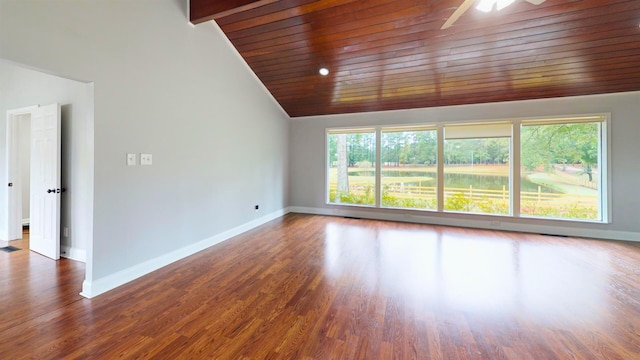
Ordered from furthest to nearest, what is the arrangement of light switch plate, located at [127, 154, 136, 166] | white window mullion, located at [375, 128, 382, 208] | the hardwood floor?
white window mullion, located at [375, 128, 382, 208], light switch plate, located at [127, 154, 136, 166], the hardwood floor

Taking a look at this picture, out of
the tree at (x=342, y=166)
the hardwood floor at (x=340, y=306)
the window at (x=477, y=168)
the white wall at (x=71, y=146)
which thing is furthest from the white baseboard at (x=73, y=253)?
the window at (x=477, y=168)

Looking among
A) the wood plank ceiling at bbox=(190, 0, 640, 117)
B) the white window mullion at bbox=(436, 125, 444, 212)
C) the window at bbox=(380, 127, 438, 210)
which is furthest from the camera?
the window at bbox=(380, 127, 438, 210)

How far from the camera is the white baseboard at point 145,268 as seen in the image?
2.43m

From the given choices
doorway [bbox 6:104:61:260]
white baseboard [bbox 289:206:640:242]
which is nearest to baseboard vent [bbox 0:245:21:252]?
doorway [bbox 6:104:61:260]

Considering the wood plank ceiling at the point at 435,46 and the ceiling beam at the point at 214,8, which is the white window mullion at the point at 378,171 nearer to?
the wood plank ceiling at the point at 435,46

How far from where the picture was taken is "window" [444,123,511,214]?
5051 mm

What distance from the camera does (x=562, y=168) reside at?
4.69m

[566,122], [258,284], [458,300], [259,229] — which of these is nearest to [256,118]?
[259,229]

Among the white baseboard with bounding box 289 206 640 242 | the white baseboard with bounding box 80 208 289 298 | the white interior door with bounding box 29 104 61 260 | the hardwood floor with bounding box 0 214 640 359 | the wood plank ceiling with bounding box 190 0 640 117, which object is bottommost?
the hardwood floor with bounding box 0 214 640 359

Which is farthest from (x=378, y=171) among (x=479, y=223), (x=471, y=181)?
(x=479, y=223)

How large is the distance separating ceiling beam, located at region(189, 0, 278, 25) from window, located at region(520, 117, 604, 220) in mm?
5269

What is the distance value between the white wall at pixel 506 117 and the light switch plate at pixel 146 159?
387cm

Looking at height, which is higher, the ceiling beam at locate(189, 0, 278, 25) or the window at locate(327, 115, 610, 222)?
the ceiling beam at locate(189, 0, 278, 25)

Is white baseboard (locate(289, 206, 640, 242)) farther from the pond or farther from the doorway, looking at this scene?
the doorway
